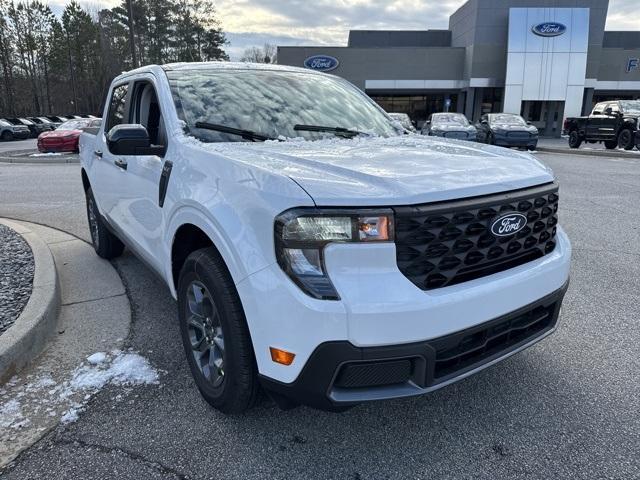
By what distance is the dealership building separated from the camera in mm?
34969

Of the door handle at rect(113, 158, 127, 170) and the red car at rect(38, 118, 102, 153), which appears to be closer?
the door handle at rect(113, 158, 127, 170)

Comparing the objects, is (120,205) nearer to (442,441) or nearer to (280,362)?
(280,362)

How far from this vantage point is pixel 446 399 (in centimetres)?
280

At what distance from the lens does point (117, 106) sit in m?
4.53

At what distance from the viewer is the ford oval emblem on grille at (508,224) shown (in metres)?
2.29

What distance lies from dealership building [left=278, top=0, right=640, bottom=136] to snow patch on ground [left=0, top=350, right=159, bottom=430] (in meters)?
36.9

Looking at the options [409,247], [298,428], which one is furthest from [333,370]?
[298,428]

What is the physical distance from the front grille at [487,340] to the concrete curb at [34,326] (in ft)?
8.46

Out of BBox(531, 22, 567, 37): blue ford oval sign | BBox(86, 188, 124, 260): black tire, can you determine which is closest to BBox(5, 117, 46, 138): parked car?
BBox(531, 22, 567, 37): blue ford oval sign

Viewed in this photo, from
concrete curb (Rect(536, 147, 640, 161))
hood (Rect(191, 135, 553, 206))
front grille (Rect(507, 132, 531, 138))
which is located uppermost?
hood (Rect(191, 135, 553, 206))

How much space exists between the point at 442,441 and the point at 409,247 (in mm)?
1081

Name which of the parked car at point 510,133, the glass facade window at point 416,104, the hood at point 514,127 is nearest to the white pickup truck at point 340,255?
the parked car at point 510,133

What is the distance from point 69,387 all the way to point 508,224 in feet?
8.76

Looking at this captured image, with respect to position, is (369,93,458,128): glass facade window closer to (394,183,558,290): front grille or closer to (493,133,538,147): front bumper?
(493,133,538,147): front bumper
